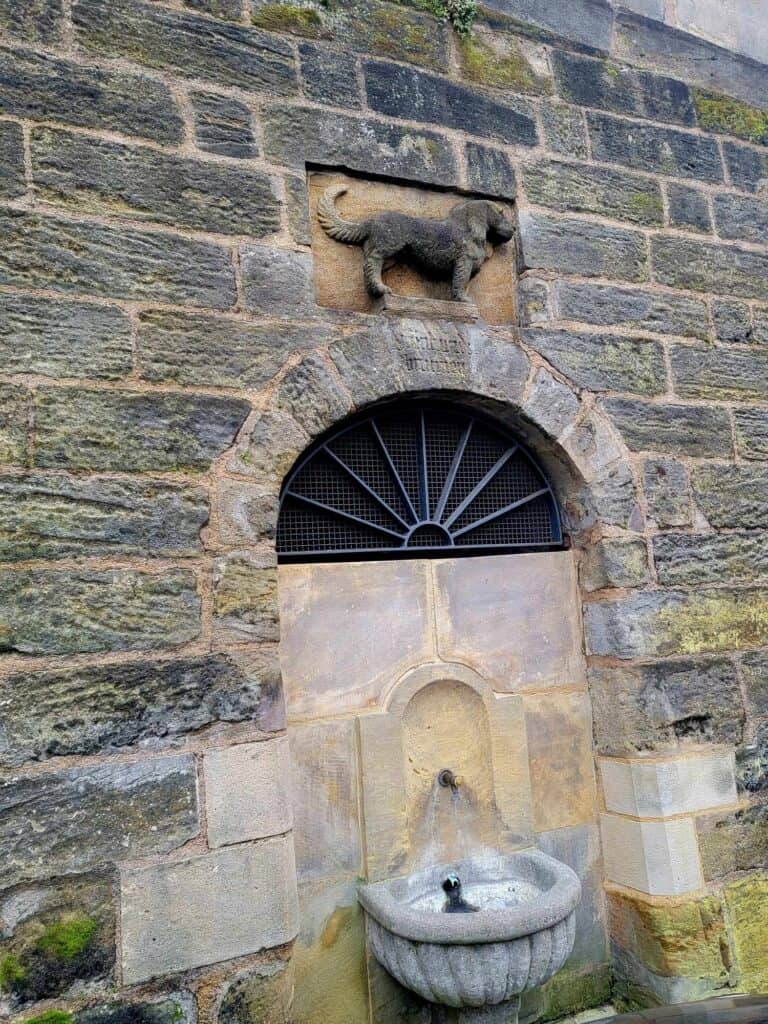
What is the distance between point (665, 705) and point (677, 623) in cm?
36

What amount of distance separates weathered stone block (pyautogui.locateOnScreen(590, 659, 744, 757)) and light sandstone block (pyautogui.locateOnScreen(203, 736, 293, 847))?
147cm

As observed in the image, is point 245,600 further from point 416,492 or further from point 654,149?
point 654,149

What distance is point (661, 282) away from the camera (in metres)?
3.68

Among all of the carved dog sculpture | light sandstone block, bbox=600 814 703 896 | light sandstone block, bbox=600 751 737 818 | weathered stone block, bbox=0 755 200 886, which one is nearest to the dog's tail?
the carved dog sculpture

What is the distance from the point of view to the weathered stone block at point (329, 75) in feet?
10.3

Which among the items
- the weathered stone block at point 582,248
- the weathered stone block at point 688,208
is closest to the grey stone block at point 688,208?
the weathered stone block at point 688,208

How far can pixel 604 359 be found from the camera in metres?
3.47

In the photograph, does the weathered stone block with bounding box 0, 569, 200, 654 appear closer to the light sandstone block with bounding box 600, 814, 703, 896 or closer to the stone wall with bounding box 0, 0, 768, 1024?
the stone wall with bounding box 0, 0, 768, 1024

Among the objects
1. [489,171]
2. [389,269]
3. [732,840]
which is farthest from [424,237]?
[732,840]

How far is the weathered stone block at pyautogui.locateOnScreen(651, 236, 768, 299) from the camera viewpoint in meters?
3.71

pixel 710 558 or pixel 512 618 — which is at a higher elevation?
pixel 710 558

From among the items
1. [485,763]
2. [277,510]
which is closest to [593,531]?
[485,763]

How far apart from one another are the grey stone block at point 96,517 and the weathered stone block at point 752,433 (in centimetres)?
251

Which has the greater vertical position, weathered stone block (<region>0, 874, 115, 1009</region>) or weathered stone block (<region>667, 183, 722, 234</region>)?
weathered stone block (<region>667, 183, 722, 234</region>)
